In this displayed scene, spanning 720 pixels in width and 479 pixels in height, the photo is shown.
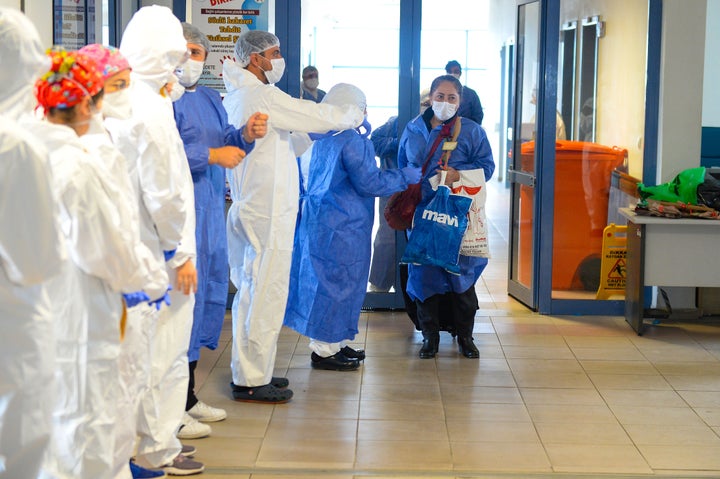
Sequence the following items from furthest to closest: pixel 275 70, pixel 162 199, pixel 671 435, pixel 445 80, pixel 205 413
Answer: pixel 445 80
pixel 275 70
pixel 205 413
pixel 671 435
pixel 162 199

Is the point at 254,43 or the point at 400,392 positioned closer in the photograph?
the point at 254,43

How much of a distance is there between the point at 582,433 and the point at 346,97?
1.78 meters

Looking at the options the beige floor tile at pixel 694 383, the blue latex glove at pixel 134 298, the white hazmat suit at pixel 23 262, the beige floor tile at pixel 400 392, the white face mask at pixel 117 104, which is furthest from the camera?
the beige floor tile at pixel 694 383

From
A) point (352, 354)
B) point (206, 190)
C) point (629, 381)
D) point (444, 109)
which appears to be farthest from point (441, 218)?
point (206, 190)

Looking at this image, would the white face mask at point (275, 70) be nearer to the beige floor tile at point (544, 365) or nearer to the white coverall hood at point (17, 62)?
the beige floor tile at point (544, 365)

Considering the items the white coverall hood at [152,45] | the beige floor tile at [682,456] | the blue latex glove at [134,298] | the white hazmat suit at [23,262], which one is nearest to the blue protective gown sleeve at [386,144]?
the beige floor tile at [682,456]

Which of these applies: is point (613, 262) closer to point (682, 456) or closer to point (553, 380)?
point (553, 380)

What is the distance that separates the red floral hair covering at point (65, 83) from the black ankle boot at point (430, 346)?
2.92 metres

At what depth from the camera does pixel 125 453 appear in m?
2.78

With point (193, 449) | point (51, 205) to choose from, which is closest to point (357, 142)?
point (193, 449)

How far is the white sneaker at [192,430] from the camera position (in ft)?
12.7

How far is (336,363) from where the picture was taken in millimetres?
4910

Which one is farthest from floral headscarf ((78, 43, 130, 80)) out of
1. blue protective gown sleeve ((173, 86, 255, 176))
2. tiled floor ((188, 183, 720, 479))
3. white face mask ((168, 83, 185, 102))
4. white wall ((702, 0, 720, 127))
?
white wall ((702, 0, 720, 127))

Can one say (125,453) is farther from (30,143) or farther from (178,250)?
(30,143)
